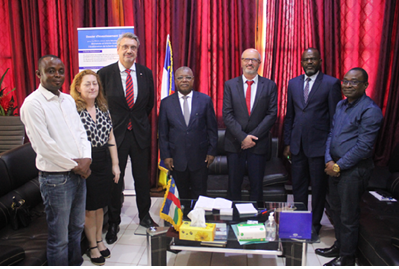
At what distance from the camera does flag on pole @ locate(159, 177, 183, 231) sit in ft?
6.60

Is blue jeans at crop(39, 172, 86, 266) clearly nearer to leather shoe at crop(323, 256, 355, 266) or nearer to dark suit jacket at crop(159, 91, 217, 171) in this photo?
dark suit jacket at crop(159, 91, 217, 171)

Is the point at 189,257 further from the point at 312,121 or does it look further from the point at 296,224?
the point at 312,121

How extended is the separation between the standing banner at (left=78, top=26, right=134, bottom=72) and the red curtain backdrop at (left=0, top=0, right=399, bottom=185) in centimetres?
37

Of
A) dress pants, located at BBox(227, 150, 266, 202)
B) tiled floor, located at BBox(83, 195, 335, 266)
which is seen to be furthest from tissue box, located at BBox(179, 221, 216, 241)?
dress pants, located at BBox(227, 150, 266, 202)

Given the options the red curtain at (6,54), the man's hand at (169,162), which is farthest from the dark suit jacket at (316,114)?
the red curtain at (6,54)

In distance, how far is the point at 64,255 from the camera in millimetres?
1930

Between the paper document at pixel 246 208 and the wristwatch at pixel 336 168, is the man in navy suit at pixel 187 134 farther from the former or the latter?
the wristwatch at pixel 336 168

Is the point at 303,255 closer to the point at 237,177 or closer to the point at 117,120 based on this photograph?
the point at 237,177

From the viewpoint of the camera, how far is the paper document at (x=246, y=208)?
2.25 m

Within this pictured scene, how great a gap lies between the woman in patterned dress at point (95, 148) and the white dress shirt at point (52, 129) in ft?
0.81

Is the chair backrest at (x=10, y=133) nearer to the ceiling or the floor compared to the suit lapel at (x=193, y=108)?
nearer to the floor

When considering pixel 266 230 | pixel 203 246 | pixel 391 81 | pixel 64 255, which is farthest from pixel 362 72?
pixel 64 255

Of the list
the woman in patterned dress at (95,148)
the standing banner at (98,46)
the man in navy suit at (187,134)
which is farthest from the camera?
the standing banner at (98,46)

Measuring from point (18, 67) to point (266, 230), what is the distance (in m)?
4.10
